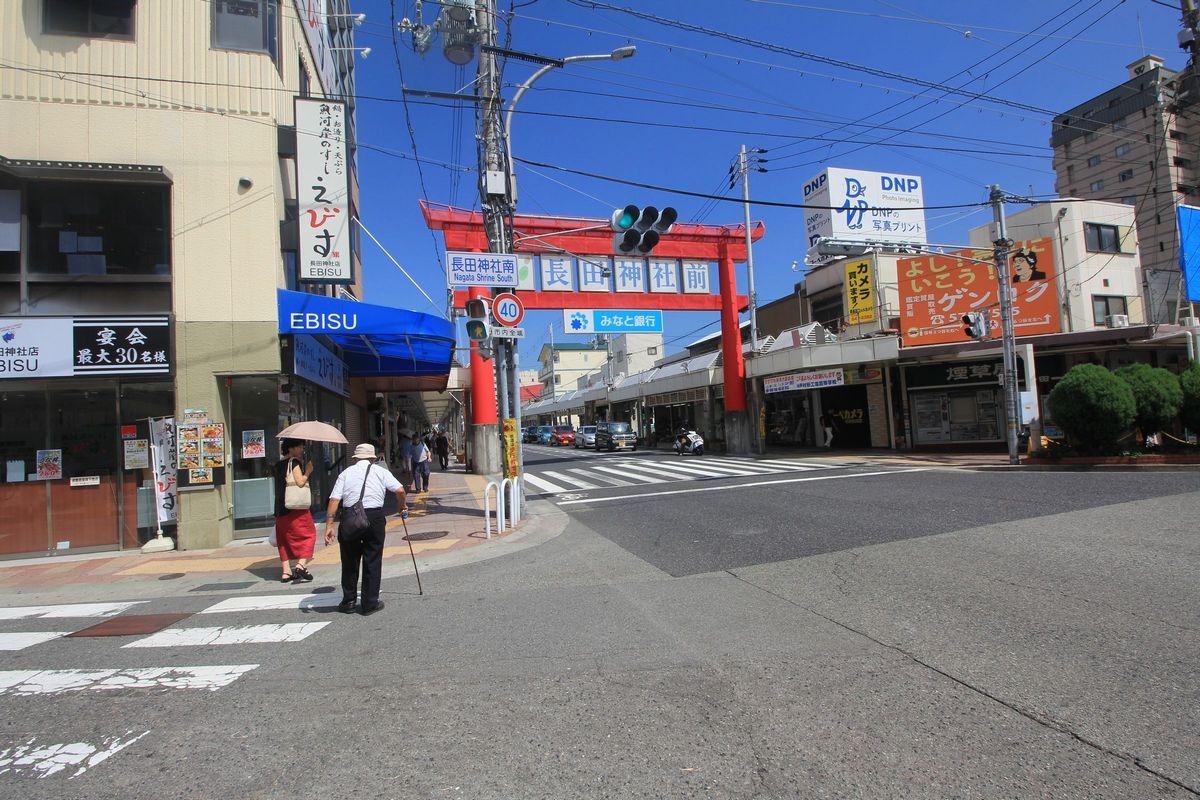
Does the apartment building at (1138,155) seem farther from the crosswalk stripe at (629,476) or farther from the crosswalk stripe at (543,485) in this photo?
the crosswalk stripe at (543,485)

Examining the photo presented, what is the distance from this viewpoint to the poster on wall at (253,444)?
11.1 meters

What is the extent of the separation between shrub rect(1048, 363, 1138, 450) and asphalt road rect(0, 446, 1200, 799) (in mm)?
9931

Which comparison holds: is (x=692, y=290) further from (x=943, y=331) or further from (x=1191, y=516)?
(x=1191, y=516)

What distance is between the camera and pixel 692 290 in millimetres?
27312

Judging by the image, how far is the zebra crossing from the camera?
19.1m

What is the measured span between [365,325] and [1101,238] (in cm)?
3002

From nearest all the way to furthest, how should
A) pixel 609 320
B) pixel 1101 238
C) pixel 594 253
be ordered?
pixel 609 320
pixel 594 253
pixel 1101 238

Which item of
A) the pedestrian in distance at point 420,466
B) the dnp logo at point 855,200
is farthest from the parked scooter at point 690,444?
the pedestrian in distance at point 420,466

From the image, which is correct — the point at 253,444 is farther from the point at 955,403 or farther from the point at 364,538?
the point at 955,403

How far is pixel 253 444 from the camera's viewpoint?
11.1m

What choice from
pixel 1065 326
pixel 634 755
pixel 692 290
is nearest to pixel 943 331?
pixel 1065 326

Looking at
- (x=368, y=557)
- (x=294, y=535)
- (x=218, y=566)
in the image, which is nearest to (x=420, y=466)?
(x=218, y=566)

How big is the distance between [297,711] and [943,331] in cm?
2594

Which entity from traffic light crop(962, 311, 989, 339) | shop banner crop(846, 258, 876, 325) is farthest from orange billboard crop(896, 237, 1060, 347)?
traffic light crop(962, 311, 989, 339)
